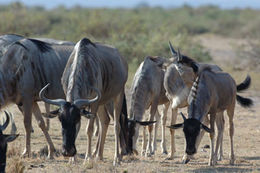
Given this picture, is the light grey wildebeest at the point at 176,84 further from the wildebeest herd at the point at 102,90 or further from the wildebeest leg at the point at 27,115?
the wildebeest leg at the point at 27,115

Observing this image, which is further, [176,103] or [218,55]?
[218,55]

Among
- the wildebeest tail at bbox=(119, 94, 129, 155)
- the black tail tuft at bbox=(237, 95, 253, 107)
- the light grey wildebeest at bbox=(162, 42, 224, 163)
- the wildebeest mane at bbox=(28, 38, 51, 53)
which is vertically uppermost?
the wildebeest mane at bbox=(28, 38, 51, 53)

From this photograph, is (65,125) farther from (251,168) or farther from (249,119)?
(249,119)

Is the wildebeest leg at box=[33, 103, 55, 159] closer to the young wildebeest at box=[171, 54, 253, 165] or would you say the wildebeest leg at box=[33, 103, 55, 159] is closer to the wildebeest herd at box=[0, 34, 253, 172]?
the wildebeest herd at box=[0, 34, 253, 172]

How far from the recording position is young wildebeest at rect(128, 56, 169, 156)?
10.6 m

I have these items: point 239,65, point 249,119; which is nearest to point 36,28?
point 239,65

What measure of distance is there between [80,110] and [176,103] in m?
2.81

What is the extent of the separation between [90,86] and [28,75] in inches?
58.3

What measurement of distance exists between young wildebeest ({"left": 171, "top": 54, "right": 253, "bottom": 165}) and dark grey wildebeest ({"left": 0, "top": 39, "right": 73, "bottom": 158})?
2.29 metres

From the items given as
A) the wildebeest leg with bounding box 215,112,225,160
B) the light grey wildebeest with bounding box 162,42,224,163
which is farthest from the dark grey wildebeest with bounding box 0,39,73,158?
the wildebeest leg with bounding box 215,112,225,160

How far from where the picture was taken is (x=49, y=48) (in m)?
10.3

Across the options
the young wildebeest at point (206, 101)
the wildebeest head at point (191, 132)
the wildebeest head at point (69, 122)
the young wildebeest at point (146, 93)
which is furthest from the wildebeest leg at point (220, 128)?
the wildebeest head at point (69, 122)

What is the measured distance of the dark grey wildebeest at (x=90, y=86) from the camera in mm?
8047

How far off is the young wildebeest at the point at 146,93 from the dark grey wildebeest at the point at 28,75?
59.7 inches
